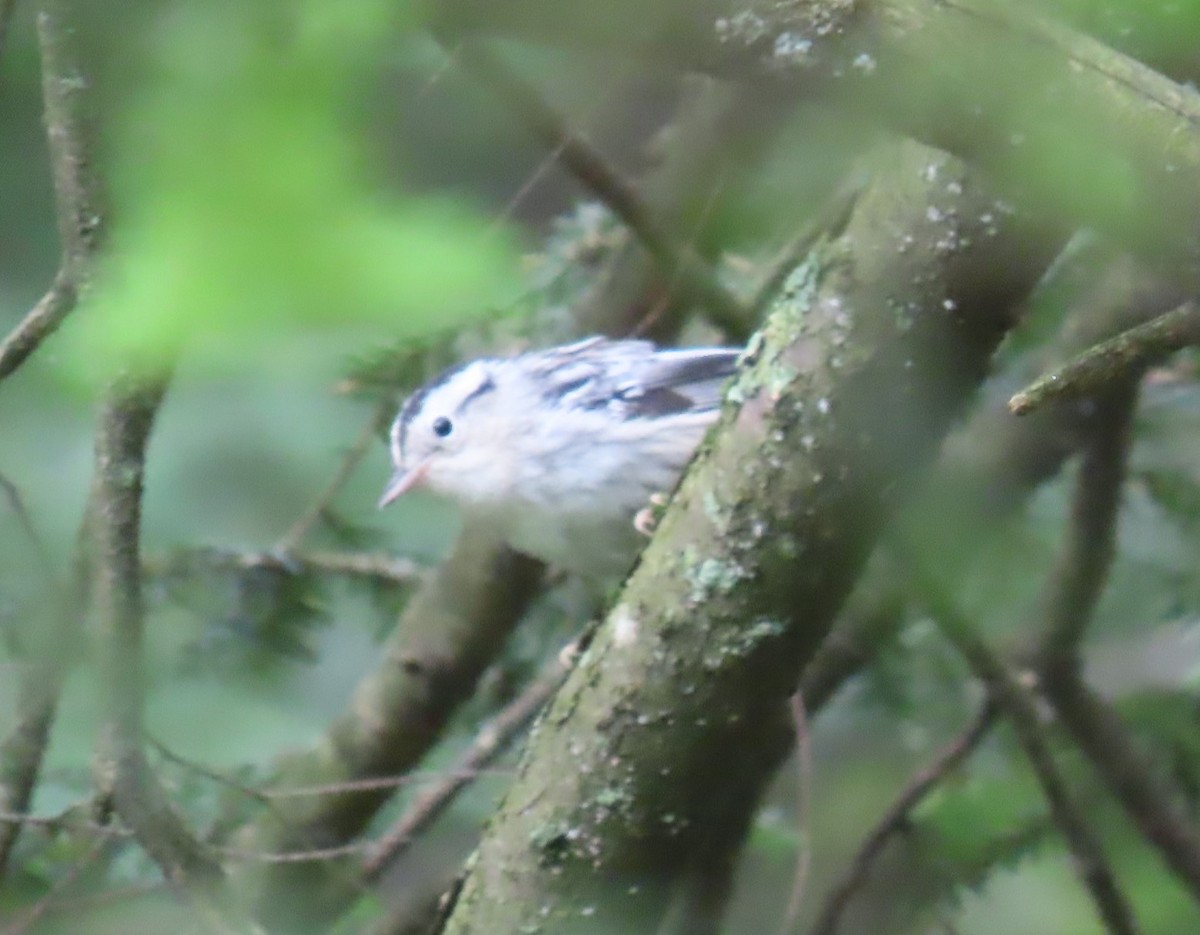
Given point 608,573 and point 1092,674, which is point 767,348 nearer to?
point 608,573

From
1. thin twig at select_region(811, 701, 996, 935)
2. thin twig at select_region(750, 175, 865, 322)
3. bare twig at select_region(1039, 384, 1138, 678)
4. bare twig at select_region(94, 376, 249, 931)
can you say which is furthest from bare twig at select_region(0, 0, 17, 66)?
thin twig at select_region(811, 701, 996, 935)

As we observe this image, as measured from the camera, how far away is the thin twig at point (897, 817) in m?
3.03

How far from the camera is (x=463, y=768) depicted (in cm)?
303

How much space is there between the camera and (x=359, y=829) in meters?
3.20

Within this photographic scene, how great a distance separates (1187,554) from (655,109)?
1839 mm

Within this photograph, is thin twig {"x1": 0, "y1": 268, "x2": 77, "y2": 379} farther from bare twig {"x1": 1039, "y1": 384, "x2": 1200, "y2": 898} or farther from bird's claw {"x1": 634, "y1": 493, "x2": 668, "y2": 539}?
bare twig {"x1": 1039, "y1": 384, "x2": 1200, "y2": 898}

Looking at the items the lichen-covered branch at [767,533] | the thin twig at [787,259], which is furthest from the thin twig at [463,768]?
the lichen-covered branch at [767,533]

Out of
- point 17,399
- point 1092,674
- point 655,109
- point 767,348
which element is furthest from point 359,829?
point 1092,674

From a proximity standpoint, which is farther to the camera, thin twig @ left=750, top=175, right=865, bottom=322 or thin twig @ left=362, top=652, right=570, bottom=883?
thin twig @ left=362, top=652, right=570, bottom=883

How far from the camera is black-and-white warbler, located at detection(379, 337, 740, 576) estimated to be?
111 inches

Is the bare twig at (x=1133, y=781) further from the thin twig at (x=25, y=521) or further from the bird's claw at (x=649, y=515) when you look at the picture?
the thin twig at (x=25, y=521)

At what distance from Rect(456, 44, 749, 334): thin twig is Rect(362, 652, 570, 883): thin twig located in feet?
2.35

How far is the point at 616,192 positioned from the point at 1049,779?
1.26 meters

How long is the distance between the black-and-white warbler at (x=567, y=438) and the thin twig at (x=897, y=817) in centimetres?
74
